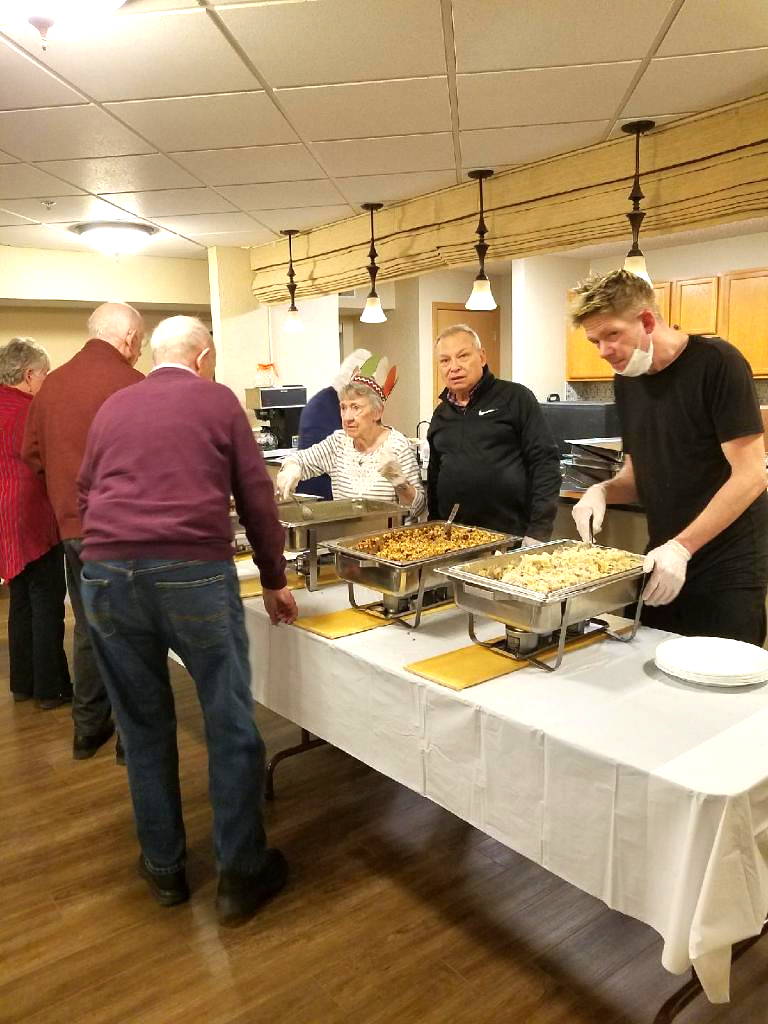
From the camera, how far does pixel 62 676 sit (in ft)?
10.5

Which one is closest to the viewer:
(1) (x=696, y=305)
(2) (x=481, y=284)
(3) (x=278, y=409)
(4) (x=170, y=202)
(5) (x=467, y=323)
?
(2) (x=481, y=284)

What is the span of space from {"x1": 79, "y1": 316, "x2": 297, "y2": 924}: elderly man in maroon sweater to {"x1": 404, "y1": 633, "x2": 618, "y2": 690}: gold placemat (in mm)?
440

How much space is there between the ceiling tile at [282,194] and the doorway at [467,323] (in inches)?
136

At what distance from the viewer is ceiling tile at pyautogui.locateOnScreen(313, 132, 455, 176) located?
304cm

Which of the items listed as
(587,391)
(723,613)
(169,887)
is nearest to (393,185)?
(723,613)

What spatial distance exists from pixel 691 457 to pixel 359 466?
42.5 inches

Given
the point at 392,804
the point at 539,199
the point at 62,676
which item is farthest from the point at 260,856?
the point at 539,199

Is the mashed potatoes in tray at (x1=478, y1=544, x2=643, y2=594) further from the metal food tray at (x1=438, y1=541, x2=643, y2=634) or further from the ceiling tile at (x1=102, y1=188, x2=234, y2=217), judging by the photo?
the ceiling tile at (x1=102, y1=188, x2=234, y2=217)

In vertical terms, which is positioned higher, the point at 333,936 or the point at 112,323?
the point at 112,323

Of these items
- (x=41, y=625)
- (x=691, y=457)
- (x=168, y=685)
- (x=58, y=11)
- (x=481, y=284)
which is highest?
(x=58, y=11)

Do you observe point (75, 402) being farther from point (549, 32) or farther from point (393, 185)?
point (393, 185)

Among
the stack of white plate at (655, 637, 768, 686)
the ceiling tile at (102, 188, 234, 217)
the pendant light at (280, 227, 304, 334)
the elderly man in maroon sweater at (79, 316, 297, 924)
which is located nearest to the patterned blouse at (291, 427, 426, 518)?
the elderly man in maroon sweater at (79, 316, 297, 924)

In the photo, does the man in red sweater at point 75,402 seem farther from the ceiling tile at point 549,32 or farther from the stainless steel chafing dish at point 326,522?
the ceiling tile at point 549,32

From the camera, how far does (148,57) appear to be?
2.19 m
